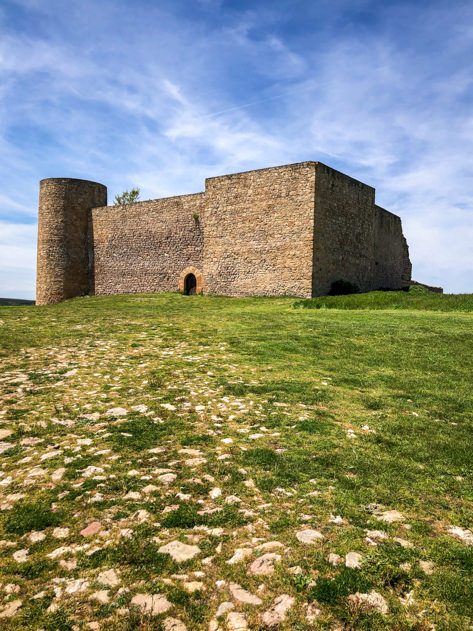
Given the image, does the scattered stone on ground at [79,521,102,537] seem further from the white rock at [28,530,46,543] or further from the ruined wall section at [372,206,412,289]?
the ruined wall section at [372,206,412,289]

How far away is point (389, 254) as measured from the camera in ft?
101

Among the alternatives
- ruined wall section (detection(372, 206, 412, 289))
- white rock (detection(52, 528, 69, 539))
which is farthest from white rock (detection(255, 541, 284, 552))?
ruined wall section (detection(372, 206, 412, 289))

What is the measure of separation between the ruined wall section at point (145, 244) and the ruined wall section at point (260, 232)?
6.62 feet

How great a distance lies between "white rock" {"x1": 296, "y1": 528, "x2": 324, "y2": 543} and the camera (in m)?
2.82

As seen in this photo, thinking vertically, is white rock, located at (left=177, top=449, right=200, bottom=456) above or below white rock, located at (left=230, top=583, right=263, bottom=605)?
above

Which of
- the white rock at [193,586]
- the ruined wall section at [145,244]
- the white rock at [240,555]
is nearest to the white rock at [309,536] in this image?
the white rock at [240,555]

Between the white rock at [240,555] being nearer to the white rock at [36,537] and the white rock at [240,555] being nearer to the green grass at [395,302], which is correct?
the white rock at [36,537]

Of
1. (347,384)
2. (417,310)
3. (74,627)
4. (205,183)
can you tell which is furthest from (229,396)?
(205,183)

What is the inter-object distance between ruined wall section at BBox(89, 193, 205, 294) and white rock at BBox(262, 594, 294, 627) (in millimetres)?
24017

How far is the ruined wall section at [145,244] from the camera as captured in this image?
85.7ft

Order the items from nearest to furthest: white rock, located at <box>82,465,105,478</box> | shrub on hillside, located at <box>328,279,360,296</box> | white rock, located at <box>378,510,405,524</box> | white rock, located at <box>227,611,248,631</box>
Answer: white rock, located at <box>227,611,248,631</box> < white rock, located at <box>378,510,405,524</box> < white rock, located at <box>82,465,105,478</box> < shrub on hillside, located at <box>328,279,360,296</box>

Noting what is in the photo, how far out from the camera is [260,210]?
72.6ft

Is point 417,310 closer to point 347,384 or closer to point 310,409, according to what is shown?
point 347,384

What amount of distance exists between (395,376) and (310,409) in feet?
8.13
